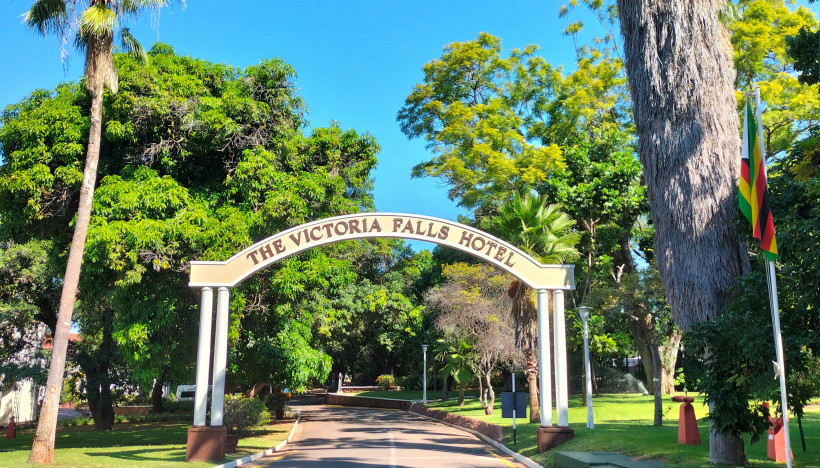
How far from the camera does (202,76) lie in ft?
65.2

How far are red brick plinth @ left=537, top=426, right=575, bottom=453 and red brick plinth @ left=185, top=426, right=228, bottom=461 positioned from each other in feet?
23.2

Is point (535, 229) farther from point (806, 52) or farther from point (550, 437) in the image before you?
point (806, 52)

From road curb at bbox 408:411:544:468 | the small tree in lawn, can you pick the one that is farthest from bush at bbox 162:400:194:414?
road curb at bbox 408:411:544:468

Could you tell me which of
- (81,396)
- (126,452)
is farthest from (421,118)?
(126,452)

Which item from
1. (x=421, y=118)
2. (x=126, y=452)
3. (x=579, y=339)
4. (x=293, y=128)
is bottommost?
(x=126, y=452)

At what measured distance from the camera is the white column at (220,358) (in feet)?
48.3

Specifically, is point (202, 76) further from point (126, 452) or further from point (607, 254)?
point (607, 254)

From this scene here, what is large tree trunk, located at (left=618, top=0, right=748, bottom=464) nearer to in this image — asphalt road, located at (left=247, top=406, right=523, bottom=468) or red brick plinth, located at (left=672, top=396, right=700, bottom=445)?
red brick plinth, located at (left=672, top=396, right=700, bottom=445)

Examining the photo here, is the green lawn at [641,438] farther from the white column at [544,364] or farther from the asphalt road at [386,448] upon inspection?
the asphalt road at [386,448]

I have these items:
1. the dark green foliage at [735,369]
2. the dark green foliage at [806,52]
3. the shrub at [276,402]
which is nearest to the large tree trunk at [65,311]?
the dark green foliage at [735,369]

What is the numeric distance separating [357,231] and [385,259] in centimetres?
2792

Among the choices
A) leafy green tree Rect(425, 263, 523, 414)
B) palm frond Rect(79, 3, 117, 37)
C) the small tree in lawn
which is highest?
palm frond Rect(79, 3, 117, 37)

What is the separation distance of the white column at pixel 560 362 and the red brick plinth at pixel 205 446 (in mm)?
7586

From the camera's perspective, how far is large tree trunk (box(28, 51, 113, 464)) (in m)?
14.0
